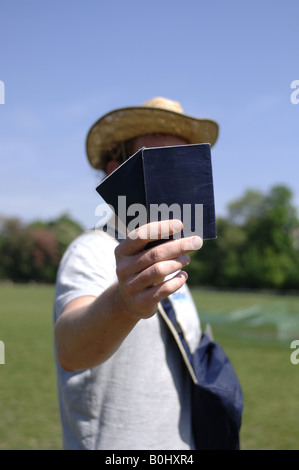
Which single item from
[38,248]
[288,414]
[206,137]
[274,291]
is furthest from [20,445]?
[38,248]

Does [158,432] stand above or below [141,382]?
below

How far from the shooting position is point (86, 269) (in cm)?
182

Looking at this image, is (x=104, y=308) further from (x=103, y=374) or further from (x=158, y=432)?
(x=158, y=432)

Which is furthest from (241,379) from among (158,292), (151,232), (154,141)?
(151,232)

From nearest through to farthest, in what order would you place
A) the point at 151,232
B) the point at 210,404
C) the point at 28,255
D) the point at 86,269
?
the point at 151,232
the point at 86,269
the point at 210,404
the point at 28,255

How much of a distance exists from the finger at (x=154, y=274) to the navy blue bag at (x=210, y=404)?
80 centimetres

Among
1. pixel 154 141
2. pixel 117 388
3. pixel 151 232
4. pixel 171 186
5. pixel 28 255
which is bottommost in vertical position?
pixel 28 255

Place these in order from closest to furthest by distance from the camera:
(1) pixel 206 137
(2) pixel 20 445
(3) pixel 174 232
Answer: (3) pixel 174 232 → (1) pixel 206 137 → (2) pixel 20 445

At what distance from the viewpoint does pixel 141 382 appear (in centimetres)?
190

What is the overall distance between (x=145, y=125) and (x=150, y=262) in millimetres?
1391

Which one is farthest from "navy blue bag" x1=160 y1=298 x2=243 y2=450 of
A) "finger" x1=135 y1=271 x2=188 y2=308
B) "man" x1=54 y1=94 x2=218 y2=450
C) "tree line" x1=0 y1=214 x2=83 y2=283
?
"tree line" x1=0 y1=214 x2=83 y2=283

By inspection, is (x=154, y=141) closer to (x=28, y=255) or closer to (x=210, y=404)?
(x=210, y=404)

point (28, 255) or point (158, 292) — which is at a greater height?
point (158, 292)
